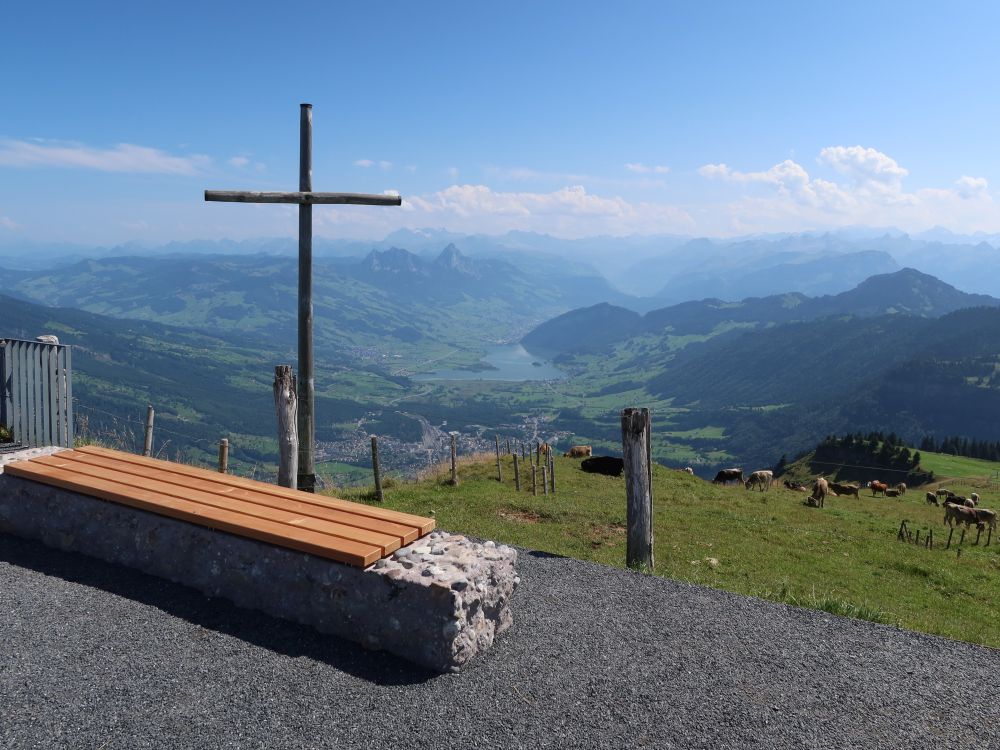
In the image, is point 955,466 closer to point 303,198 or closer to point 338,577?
point 303,198

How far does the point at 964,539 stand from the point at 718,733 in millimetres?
25124

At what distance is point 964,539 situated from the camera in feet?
82.8

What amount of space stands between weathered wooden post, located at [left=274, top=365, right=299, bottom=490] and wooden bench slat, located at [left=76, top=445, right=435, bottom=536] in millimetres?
2986

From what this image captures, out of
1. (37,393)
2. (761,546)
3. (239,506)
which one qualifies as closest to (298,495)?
(239,506)

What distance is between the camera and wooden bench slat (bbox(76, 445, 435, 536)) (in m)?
8.44

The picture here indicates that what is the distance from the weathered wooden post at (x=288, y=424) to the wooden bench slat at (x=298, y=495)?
2986 mm

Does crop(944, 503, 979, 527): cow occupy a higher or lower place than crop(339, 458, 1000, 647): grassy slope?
lower

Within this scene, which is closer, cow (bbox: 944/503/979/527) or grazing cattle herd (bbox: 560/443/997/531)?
cow (bbox: 944/503/979/527)

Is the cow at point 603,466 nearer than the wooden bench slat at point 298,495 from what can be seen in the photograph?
No

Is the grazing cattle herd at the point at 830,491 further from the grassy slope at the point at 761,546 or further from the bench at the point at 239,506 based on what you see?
the bench at the point at 239,506

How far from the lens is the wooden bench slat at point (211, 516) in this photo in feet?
23.9

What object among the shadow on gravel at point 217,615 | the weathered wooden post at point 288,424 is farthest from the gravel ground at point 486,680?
the weathered wooden post at point 288,424

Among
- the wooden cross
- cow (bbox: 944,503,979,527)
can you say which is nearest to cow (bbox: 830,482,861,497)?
cow (bbox: 944,503,979,527)

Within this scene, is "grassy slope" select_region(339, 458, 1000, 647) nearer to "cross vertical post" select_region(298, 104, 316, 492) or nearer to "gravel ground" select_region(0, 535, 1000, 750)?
"gravel ground" select_region(0, 535, 1000, 750)
